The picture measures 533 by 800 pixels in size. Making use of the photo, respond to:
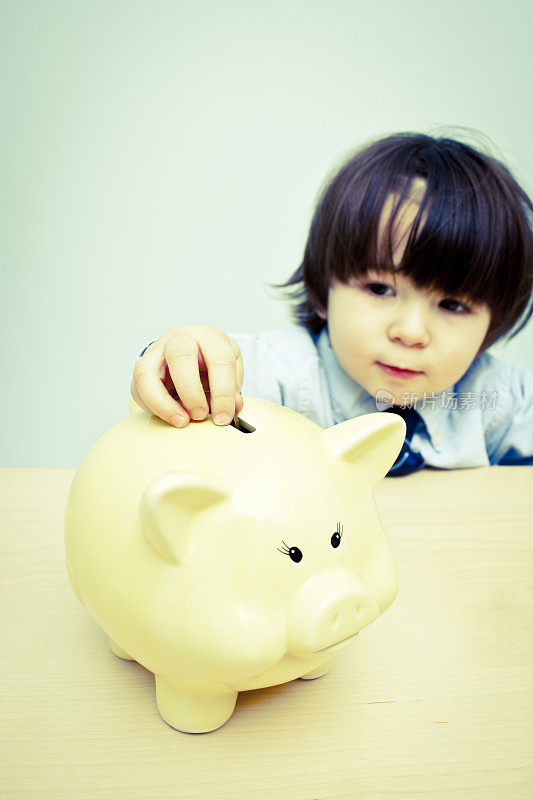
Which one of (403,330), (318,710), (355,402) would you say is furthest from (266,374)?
(318,710)

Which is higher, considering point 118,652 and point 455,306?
point 455,306

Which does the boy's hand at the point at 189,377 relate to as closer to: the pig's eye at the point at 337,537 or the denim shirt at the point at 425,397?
the pig's eye at the point at 337,537

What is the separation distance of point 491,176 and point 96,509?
675 millimetres

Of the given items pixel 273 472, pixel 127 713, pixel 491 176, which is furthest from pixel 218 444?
pixel 491 176

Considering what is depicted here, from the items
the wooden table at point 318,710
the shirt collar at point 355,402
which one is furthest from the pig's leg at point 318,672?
the shirt collar at point 355,402

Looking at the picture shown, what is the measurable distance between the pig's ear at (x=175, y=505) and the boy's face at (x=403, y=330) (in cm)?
45

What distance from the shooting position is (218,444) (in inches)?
15.2

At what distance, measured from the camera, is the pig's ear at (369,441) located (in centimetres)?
41

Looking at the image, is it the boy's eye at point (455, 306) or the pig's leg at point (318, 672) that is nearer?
the pig's leg at point (318, 672)

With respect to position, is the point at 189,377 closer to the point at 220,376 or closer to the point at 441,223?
the point at 220,376

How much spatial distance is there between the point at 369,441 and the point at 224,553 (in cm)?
14

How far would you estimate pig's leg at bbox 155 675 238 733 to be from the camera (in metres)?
0.39

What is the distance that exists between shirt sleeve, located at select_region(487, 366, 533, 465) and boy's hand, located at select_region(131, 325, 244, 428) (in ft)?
2.11

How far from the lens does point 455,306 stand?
30.1 inches
